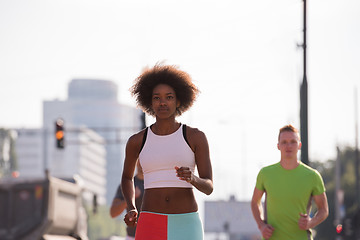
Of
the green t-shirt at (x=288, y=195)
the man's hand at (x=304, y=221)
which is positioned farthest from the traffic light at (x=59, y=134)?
the man's hand at (x=304, y=221)

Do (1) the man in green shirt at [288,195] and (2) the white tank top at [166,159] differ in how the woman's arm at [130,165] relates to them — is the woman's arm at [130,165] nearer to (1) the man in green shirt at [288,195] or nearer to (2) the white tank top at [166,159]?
(2) the white tank top at [166,159]

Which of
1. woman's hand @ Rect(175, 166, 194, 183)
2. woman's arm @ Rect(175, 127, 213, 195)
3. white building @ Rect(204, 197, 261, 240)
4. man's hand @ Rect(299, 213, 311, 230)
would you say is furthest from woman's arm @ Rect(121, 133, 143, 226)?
white building @ Rect(204, 197, 261, 240)

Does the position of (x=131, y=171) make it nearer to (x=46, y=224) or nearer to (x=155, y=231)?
(x=155, y=231)

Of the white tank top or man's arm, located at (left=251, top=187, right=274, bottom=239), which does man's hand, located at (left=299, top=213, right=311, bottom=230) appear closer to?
man's arm, located at (left=251, top=187, right=274, bottom=239)

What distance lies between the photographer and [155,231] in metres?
6.82

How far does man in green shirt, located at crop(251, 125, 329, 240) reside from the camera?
883 cm

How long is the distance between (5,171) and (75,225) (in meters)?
141

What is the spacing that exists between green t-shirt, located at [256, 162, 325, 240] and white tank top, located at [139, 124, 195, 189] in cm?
222

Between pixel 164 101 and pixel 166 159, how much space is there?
1.43 feet

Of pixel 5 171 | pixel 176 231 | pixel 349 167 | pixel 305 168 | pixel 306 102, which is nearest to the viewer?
pixel 176 231

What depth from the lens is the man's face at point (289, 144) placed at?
9000mm

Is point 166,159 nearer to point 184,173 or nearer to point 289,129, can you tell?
point 184,173

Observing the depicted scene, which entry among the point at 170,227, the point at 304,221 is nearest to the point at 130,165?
the point at 170,227

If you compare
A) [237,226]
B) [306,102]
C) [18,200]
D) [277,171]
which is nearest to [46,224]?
[18,200]
